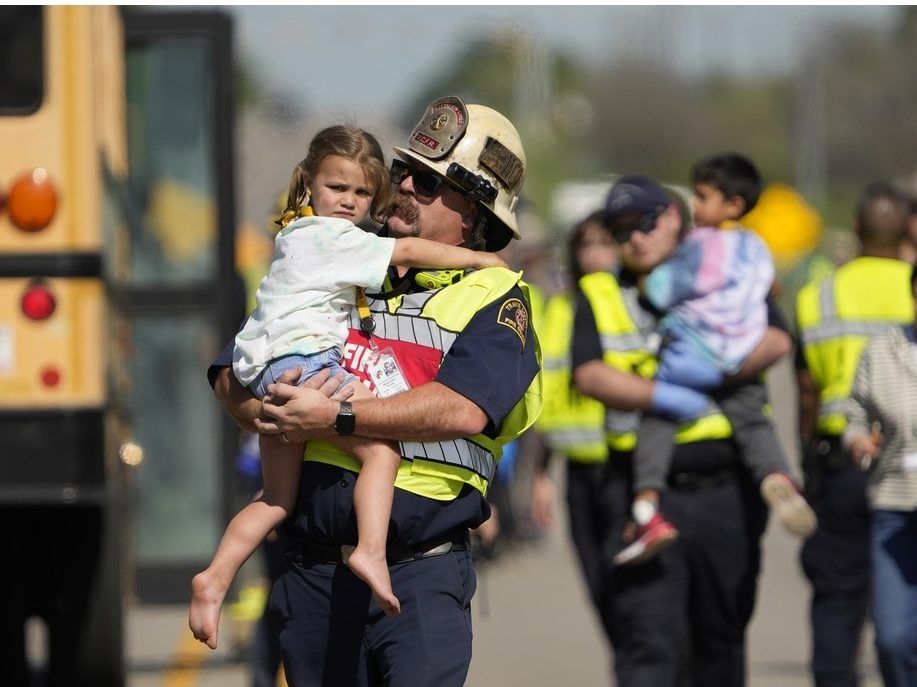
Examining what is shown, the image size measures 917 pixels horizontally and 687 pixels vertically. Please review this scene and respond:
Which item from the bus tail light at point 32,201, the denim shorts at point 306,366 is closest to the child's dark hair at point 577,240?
the bus tail light at point 32,201

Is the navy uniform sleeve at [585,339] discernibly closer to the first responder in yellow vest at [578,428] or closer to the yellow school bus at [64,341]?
the first responder in yellow vest at [578,428]

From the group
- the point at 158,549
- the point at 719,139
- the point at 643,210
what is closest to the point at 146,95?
the point at 158,549

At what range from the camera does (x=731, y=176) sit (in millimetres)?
6504

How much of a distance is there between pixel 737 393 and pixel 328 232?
259cm

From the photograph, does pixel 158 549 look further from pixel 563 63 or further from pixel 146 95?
pixel 563 63

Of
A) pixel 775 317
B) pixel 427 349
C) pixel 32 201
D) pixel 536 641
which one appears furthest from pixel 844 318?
pixel 427 349

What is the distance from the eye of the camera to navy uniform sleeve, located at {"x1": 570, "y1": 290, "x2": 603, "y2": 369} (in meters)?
6.15

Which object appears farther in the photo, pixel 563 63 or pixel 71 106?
pixel 563 63

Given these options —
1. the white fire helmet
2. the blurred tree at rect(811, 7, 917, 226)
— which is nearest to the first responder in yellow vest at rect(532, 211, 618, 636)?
the white fire helmet

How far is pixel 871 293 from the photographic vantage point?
22.8 ft

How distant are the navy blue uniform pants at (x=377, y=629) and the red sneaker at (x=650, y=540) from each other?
1.96 m

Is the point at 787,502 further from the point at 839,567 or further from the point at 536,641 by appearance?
the point at 536,641

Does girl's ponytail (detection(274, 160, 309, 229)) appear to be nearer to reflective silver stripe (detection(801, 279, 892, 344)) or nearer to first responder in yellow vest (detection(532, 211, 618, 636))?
first responder in yellow vest (detection(532, 211, 618, 636))

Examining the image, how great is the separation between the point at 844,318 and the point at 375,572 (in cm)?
367
